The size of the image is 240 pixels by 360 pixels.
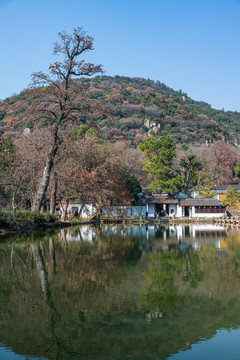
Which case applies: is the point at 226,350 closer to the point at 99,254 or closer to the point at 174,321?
the point at 174,321

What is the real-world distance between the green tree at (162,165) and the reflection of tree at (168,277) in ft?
127

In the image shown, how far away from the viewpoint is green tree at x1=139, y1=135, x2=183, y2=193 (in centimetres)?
4906

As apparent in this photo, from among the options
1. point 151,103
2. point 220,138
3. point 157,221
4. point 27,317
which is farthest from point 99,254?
point 151,103

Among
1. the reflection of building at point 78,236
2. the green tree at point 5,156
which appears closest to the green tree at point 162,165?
the green tree at point 5,156

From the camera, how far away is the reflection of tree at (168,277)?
5.45 m

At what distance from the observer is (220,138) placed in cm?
9681

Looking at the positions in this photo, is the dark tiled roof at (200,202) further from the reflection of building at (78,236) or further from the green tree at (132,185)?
the reflection of building at (78,236)

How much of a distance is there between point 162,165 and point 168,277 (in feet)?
141

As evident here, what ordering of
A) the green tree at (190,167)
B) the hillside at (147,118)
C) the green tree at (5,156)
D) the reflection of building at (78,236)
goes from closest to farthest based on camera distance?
the reflection of building at (78,236), the green tree at (5,156), the green tree at (190,167), the hillside at (147,118)

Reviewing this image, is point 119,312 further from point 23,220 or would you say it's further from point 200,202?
point 200,202

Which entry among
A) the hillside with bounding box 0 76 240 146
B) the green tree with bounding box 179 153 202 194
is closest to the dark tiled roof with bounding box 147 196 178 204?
the green tree with bounding box 179 153 202 194

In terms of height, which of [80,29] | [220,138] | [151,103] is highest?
[151,103]

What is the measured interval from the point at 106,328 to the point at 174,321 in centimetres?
92

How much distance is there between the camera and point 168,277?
7262 millimetres
